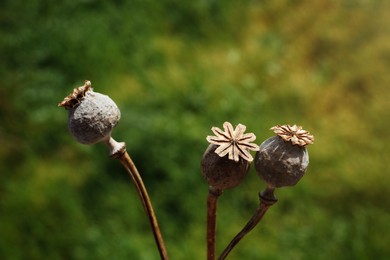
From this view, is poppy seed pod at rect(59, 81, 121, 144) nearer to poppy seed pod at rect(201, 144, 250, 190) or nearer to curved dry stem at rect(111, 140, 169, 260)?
curved dry stem at rect(111, 140, 169, 260)

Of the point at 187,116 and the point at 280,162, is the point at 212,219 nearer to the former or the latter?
the point at 280,162

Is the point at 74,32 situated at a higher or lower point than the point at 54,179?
higher

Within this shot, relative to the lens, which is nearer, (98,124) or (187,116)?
(98,124)

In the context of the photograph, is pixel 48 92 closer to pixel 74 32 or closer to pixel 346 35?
pixel 74 32

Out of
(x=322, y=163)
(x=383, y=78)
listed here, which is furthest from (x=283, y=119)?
(x=383, y=78)

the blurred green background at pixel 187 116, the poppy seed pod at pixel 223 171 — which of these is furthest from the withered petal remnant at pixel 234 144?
the blurred green background at pixel 187 116

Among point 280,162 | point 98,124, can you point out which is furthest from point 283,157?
point 98,124
